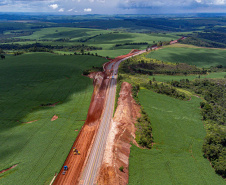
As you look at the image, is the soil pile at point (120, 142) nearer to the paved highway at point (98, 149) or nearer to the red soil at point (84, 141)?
the paved highway at point (98, 149)

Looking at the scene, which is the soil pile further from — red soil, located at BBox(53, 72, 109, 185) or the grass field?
red soil, located at BBox(53, 72, 109, 185)

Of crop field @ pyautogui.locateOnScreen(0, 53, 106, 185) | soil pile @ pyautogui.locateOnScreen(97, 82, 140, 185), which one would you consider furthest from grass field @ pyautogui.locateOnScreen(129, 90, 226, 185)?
crop field @ pyautogui.locateOnScreen(0, 53, 106, 185)

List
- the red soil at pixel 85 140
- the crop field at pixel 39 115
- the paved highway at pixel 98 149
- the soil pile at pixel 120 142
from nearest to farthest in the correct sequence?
the soil pile at pixel 120 142, the paved highway at pixel 98 149, the red soil at pixel 85 140, the crop field at pixel 39 115

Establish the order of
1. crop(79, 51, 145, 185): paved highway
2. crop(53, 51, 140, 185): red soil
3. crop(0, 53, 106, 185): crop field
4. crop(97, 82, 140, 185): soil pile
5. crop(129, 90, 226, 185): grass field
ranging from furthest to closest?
crop(0, 53, 106, 185): crop field
crop(129, 90, 226, 185): grass field
crop(53, 51, 140, 185): red soil
crop(79, 51, 145, 185): paved highway
crop(97, 82, 140, 185): soil pile

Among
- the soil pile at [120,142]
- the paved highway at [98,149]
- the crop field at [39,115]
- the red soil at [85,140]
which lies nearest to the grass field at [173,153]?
the soil pile at [120,142]

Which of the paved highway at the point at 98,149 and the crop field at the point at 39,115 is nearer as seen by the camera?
the paved highway at the point at 98,149
